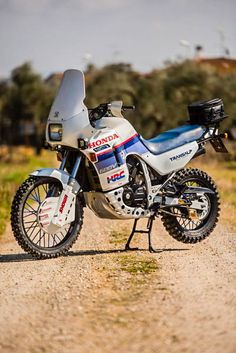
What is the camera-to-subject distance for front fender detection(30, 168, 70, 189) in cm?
898

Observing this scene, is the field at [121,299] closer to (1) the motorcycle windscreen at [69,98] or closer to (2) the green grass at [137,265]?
(2) the green grass at [137,265]

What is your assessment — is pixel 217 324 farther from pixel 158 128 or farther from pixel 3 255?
pixel 158 128

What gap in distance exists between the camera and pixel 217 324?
18.9 ft

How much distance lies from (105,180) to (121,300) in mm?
2734

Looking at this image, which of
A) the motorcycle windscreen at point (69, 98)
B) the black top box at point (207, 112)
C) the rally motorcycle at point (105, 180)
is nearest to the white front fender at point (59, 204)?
the rally motorcycle at point (105, 180)

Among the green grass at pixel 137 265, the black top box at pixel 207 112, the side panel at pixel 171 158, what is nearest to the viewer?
the green grass at pixel 137 265

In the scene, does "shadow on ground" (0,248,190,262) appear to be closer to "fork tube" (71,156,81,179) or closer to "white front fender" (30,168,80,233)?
"white front fender" (30,168,80,233)

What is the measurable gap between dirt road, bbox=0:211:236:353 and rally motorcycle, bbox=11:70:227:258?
0.34 meters

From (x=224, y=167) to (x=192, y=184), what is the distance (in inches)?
883

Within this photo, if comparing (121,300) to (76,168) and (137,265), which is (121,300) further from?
(76,168)

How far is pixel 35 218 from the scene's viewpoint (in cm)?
912

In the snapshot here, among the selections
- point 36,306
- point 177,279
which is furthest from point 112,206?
point 36,306

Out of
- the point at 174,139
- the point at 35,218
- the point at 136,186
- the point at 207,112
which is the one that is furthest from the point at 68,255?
the point at 207,112

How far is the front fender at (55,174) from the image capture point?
898 cm
